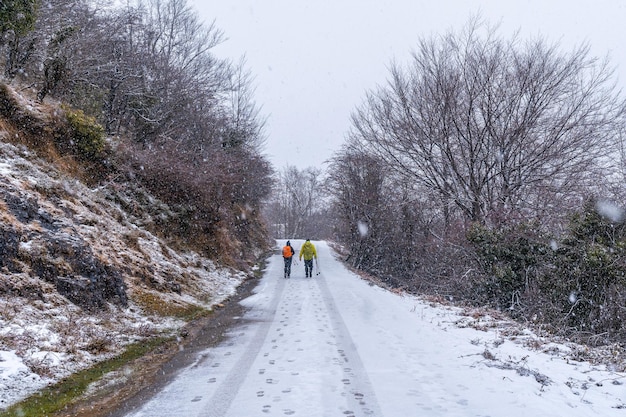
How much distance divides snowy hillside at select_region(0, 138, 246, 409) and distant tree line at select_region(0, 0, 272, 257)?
14.2 ft

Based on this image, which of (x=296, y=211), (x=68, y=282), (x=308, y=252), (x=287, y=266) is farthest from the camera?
(x=296, y=211)

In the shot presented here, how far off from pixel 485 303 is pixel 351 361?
395 inches

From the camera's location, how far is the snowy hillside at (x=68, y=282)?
662cm

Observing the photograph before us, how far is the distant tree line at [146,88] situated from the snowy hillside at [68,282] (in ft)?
14.2

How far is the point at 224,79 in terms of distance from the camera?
122 feet

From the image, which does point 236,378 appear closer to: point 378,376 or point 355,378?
point 355,378

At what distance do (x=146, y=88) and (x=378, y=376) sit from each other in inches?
813

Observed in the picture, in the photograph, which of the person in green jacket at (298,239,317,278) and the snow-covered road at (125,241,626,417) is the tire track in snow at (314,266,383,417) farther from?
the person in green jacket at (298,239,317,278)

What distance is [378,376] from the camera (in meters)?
6.24

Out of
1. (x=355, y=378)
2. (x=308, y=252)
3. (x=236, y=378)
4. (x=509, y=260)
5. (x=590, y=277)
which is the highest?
(x=509, y=260)

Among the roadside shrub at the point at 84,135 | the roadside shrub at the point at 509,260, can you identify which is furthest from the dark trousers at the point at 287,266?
the roadside shrub at the point at 84,135

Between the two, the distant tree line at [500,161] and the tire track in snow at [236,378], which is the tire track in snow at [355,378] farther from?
the distant tree line at [500,161]

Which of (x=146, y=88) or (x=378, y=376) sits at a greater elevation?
(x=146, y=88)

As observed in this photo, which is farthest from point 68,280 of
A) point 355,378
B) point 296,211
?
point 296,211
